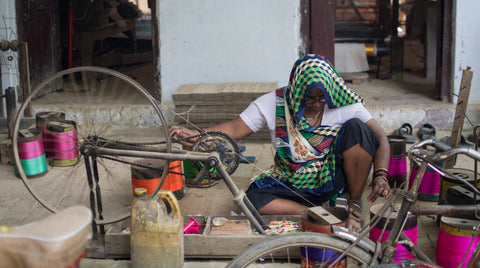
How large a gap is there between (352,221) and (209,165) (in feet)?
2.56

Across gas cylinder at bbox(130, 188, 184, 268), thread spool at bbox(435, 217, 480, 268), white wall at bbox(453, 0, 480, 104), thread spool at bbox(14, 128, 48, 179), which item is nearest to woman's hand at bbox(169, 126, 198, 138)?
gas cylinder at bbox(130, 188, 184, 268)

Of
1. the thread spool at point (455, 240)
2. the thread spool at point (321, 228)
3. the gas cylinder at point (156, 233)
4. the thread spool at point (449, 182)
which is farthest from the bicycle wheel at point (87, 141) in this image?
the thread spool at point (449, 182)

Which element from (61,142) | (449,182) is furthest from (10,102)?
(449,182)

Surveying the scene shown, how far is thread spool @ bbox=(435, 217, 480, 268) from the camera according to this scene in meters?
2.50

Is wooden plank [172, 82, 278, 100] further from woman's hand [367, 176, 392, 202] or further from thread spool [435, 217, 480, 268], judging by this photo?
thread spool [435, 217, 480, 268]

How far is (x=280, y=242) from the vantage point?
1923mm

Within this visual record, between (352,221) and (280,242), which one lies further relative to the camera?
(352,221)

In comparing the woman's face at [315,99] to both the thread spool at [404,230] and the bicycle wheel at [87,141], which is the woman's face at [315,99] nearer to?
the thread spool at [404,230]

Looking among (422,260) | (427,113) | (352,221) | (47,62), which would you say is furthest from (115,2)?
(422,260)

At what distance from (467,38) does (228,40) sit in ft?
7.94

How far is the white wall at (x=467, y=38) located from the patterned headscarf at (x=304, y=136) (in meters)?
2.65

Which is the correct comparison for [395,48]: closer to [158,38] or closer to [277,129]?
[158,38]

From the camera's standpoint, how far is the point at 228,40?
5.40 metres

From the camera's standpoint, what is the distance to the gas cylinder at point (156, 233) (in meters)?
2.53
